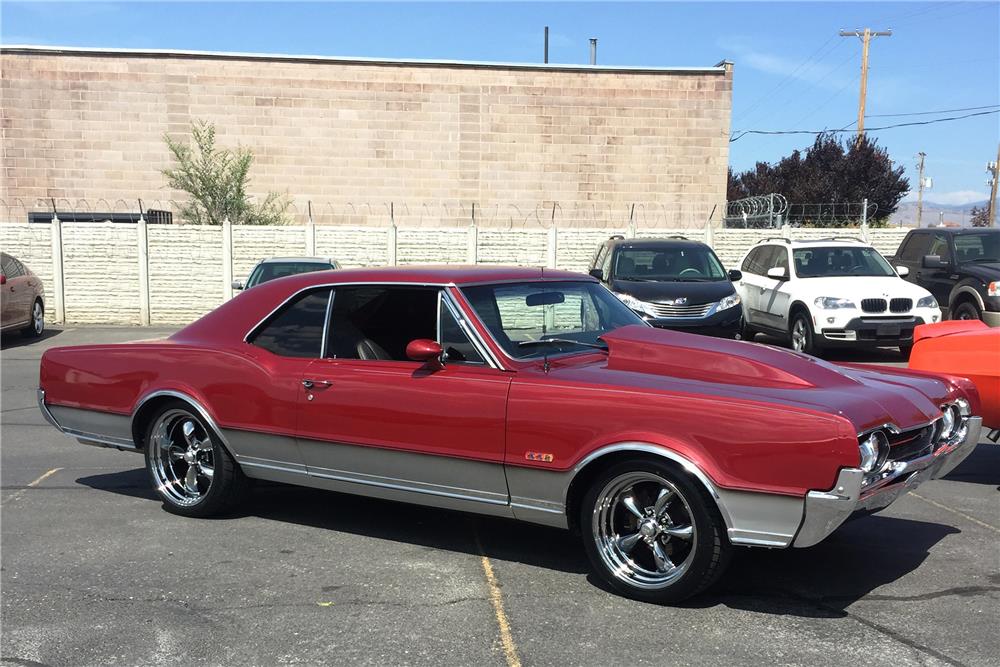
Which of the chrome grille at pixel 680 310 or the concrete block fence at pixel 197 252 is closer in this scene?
the chrome grille at pixel 680 310

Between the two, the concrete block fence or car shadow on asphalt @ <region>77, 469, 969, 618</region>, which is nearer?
car shadow on asphalt @ <region>77, 469, 969, 618</region>

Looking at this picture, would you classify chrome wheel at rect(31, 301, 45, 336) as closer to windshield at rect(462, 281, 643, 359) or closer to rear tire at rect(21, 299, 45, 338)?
rear tire at rect(21, 299, 45, 338)

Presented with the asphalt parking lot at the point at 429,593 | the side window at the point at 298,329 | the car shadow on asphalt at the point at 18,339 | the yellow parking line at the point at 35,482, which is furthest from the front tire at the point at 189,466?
the car shadow on asphalt at the point at 18,339

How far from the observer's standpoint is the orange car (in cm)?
579

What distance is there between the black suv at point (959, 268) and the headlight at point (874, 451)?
407 inches

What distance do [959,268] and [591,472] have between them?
12.0 meters

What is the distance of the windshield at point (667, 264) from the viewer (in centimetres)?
1324

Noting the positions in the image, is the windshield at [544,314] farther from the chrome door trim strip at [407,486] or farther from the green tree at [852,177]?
the green tree at [852,177]

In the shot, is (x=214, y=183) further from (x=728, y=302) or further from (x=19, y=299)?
(x=728, y=302)

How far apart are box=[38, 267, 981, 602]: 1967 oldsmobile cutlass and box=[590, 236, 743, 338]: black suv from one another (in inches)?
270

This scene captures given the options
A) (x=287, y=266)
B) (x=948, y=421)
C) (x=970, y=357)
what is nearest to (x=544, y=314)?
(x=948, y=421)

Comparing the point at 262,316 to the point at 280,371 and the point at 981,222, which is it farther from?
the point at 981,222

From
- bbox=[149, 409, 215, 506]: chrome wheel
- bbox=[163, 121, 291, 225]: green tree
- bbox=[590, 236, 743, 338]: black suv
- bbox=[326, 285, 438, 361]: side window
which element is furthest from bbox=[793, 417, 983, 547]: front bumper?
bbox=[163, 121, 291, 225]: green tree

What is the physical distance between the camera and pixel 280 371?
516cm
